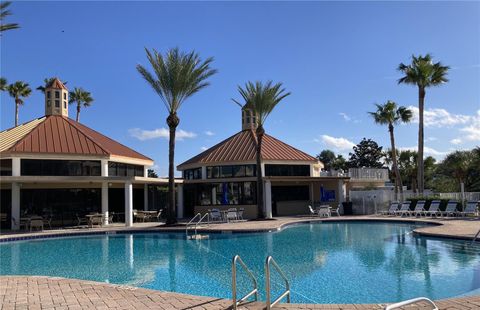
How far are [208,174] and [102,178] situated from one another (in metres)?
9.27

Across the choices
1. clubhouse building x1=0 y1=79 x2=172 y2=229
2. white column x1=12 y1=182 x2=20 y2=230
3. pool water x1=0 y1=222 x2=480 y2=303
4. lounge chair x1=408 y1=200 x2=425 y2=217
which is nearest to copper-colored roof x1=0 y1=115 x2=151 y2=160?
clubhouse building x1=0 y1=79 x2=172 y2=229

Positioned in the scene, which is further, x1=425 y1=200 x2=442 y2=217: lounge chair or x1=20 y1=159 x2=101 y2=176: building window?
x1=425 y1=200 x2=442 y2=217: lounge chair

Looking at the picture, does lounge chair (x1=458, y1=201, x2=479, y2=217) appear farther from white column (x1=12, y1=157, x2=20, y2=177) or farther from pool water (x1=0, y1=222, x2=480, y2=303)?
white column (x1=12, y1=157, x2=20, y2=177)

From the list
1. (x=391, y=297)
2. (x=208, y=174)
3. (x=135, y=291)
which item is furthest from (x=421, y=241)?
(x=208, y=174)

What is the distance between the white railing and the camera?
120 feet

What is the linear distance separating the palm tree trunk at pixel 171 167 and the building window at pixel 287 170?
823 cm

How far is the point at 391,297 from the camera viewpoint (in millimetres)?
8703

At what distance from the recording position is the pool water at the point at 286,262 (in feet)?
31.3

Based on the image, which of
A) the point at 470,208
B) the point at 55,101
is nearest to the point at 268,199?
the point at 470,208

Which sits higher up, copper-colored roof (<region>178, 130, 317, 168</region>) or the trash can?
copper-colored roof (<region>178, 130, 317, 168</region>)

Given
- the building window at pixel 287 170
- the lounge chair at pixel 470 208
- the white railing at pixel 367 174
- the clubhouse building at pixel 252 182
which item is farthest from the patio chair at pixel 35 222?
the white railing at pixel 367 174

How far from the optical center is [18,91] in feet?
143

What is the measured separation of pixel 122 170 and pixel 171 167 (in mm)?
5359

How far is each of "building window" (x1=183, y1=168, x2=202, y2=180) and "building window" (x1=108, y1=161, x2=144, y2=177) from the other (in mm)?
3891
